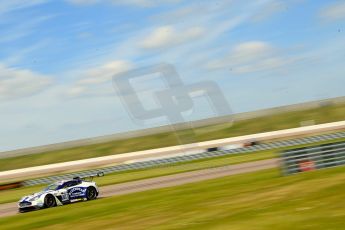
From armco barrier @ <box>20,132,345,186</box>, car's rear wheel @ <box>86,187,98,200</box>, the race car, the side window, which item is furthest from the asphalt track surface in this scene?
armco barrier @ <box>20,132,345,186</box>

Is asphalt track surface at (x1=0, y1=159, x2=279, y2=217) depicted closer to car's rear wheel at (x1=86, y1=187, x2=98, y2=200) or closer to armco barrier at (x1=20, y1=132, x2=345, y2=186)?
car's rear wheel at (x1=86, y1=187, x2=98, y2=200)

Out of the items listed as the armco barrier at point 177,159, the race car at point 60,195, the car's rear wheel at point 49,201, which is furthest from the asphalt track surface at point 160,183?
the armco barrier at point 177,159

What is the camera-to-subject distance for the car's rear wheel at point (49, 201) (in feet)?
76.2

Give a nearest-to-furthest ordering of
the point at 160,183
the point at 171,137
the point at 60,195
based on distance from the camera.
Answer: the point at 60,195 → the point at 160,183 → the point at 171,137

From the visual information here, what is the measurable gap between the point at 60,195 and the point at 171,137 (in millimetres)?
71264

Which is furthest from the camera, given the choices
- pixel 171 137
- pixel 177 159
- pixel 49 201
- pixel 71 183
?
pixel 171 137

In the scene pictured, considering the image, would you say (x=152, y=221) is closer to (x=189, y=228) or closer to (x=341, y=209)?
(x=189, y=228)

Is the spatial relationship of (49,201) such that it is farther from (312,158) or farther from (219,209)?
(312,158)

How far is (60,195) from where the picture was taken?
2366 centimetres

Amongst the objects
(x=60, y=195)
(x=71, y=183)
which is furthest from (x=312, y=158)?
(x=60, y=195)

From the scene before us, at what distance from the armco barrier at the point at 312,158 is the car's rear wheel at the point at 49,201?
1029cm

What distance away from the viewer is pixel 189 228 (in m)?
12.3

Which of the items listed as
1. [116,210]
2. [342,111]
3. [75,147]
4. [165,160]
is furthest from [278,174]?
[75,147]

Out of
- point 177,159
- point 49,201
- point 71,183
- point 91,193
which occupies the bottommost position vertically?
point 91,193
